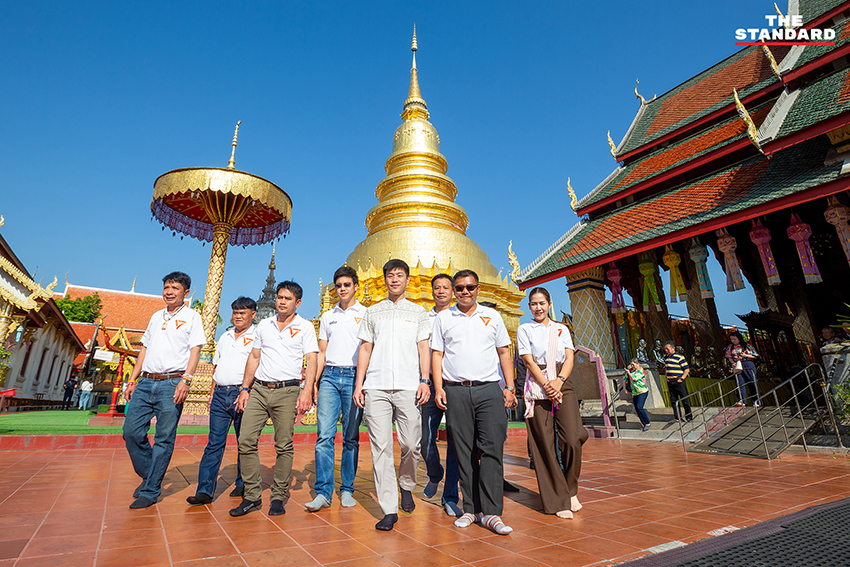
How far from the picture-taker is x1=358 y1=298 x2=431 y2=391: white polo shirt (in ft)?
9.98

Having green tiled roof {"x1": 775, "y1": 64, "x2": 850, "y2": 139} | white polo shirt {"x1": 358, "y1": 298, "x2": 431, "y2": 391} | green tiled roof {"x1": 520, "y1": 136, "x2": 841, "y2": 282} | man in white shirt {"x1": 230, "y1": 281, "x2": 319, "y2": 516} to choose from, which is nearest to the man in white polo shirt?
white polo shirt {"x1": 358, "y1": 298, "x2": 431, "y2": 391}

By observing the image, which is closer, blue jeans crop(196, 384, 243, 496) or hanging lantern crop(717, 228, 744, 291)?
blue jeans crop(196, 384, 243, 496)

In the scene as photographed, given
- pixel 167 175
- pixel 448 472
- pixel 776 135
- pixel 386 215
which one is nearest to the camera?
pixel 448 472

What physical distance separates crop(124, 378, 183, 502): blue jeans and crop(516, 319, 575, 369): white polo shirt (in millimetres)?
2682

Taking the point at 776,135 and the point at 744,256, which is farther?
the point at 744,256

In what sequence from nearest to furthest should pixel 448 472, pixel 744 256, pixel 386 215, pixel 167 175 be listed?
1. pixel 448 472
2. pixel 167 175
3. pixel 744 256
4. pixel 386 215

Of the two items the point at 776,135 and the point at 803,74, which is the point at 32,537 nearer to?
the point at 776,135

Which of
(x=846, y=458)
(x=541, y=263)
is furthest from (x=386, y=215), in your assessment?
(x=846, y=458)

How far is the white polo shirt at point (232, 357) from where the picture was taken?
371 cm

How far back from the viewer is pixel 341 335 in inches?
140

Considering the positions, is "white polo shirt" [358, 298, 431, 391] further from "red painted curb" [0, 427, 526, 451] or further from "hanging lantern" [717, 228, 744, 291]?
"hanging lantern" [717, 228, 744, 291]

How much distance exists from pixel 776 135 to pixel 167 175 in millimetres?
12948

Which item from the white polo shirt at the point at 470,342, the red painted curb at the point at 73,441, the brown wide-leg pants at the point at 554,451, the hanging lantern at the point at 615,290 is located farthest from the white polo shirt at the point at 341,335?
the hanging lantern at the point at 615,290

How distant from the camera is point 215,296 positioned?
11.2m
